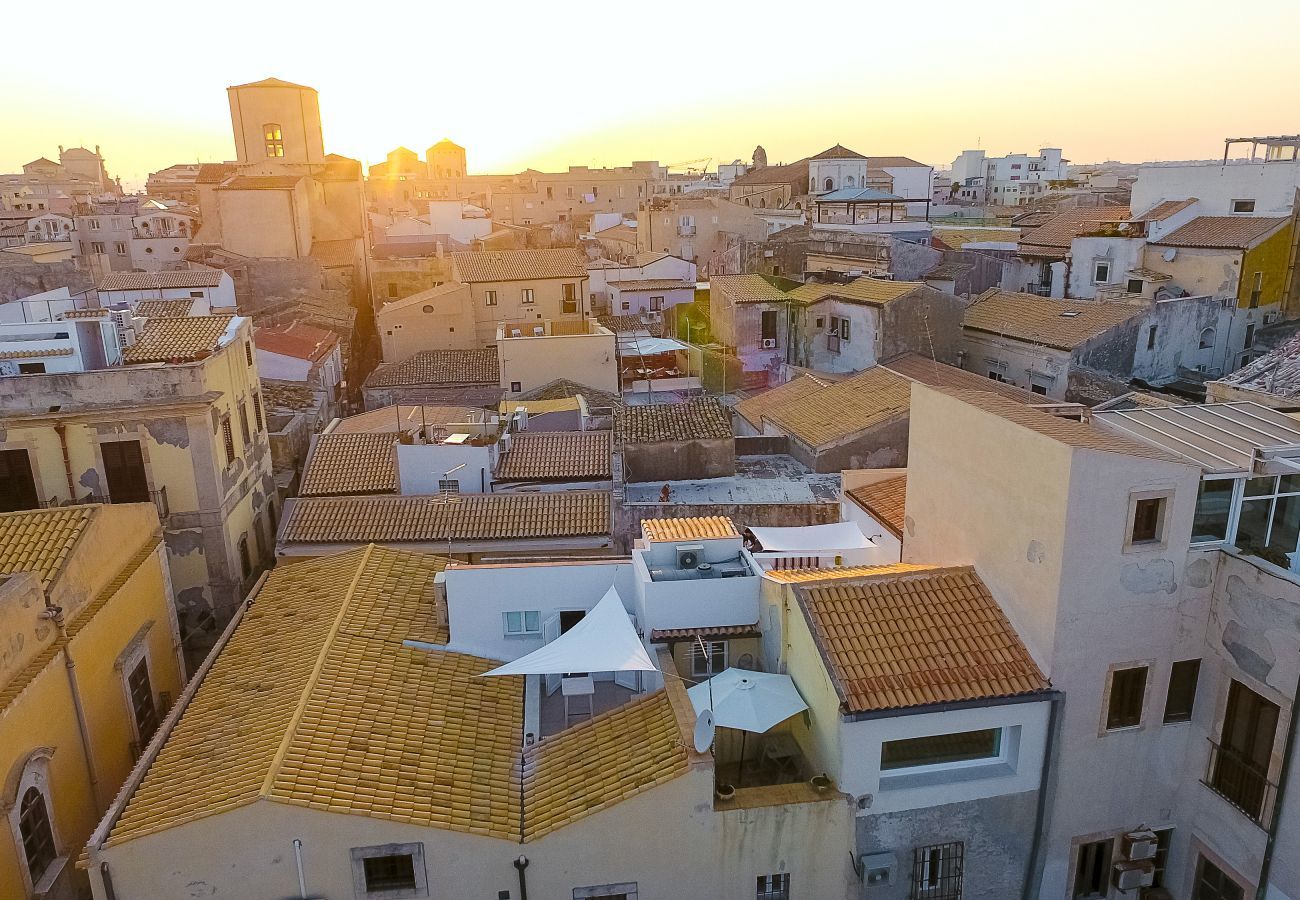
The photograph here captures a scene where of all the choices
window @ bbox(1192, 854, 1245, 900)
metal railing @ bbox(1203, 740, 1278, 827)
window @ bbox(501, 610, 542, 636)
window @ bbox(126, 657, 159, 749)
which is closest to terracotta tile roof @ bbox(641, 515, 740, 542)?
window @ bbox(501, 610, 542, 636)

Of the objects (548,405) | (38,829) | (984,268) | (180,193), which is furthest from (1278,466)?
(180,193)

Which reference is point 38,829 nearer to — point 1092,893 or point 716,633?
point 716,633

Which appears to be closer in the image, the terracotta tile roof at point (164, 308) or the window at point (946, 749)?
the window at point (946, 749)

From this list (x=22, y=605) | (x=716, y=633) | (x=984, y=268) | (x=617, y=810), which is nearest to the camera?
(x=617, y=810)

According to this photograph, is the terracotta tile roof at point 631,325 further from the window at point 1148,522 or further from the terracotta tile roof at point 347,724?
the window at point 1148,522

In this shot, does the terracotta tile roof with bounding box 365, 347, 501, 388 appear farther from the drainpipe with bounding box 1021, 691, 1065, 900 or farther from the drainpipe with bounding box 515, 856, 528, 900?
the drainpipe with bounding box 1021, 691, 1065, 900

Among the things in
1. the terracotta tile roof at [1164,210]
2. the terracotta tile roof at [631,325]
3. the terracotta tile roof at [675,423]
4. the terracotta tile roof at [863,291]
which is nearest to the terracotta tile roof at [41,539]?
the terracotta tile roof at [675,423]
